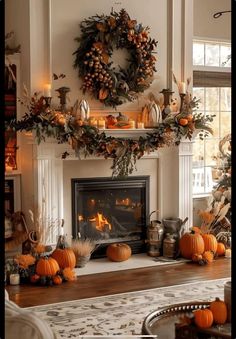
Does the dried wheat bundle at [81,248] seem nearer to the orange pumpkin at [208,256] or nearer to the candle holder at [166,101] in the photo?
the orange pumpkin at [208,256]

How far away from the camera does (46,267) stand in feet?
15.3

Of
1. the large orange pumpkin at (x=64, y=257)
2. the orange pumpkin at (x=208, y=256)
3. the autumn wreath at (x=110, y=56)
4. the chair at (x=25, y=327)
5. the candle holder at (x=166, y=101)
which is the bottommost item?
the orange pumpkin at (x=208, y=256)

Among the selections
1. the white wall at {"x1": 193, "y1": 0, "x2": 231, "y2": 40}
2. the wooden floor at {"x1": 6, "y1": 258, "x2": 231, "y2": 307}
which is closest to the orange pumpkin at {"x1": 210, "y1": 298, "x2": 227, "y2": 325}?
the wooden floor at {"x1": 6, "y1": 258, "x2": 231, "y2": 307}

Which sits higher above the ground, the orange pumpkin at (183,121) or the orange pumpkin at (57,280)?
the orange pumpkin at (183,121)

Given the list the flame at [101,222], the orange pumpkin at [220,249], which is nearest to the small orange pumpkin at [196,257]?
the orange pumpkin at [220,249]

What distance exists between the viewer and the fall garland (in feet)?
16.0

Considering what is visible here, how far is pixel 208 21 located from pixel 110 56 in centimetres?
164

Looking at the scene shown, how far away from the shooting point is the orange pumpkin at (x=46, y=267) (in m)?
4.65

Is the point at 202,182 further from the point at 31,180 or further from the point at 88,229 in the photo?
the point at 31,180

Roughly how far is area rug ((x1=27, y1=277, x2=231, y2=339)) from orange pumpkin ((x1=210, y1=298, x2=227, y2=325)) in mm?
1069

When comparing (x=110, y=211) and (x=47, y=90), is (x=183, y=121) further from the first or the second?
(x=47, y=90)

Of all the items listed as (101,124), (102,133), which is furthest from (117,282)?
(101,124)

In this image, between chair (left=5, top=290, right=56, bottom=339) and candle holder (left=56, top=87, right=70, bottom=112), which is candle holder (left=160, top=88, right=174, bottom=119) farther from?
chair (left=5, top=290, right=56, bottom=339)

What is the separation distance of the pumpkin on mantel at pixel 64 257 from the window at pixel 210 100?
2.15m
